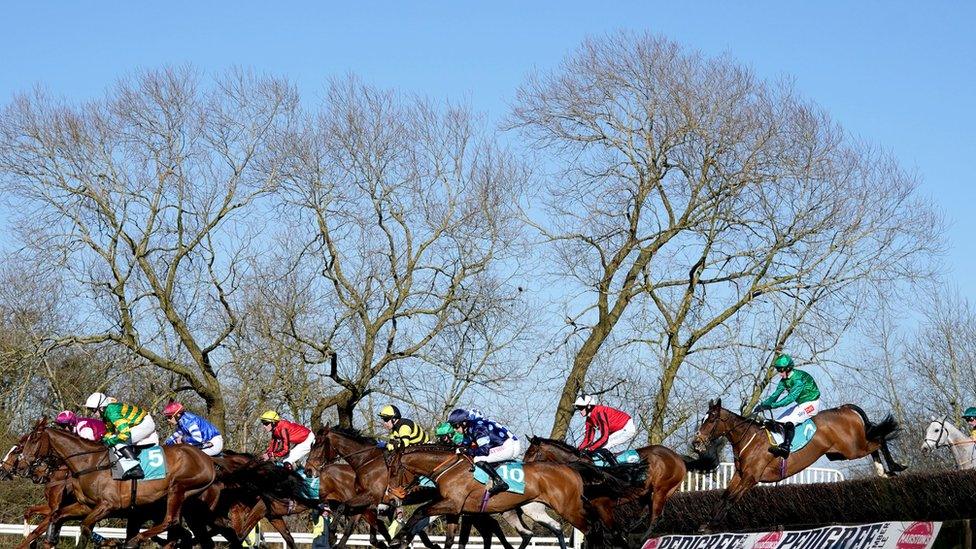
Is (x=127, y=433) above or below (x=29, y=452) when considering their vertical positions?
above

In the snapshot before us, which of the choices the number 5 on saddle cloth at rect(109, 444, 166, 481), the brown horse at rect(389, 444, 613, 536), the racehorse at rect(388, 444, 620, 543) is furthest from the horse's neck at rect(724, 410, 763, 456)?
the number 5 on saddle cloth at rect(109, 444, 166, 481)

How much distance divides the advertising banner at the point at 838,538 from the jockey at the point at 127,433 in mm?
7329

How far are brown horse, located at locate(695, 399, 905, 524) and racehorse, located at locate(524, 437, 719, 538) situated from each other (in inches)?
31.4

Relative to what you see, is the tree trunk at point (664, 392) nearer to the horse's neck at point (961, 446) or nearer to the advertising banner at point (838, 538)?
the advertising banner at point (838, 538)

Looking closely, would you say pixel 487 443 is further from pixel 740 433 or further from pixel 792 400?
pixel 792 400

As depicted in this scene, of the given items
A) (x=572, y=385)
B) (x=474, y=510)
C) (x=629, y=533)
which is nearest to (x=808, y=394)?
(x=629, y=533)

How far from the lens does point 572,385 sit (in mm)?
25484

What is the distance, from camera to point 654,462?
16828 mm

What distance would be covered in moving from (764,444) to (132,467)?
740 centimetres

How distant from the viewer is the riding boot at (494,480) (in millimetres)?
14797

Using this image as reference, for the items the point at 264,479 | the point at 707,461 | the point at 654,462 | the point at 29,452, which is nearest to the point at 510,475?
the point at 654,462

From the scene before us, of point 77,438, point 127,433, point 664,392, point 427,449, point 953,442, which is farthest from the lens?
point 664,392

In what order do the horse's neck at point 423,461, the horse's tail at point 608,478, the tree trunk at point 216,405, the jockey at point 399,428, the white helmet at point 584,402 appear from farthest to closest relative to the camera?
the tree trunk at point 216,405 → the jockey at point 399,428 → the white helmet at point 584,402 → the horse's tail at point 608,478 → the horse's neck at point 423,461

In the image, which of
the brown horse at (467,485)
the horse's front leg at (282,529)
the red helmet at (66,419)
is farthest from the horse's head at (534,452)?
the red helmet at (66,419)
